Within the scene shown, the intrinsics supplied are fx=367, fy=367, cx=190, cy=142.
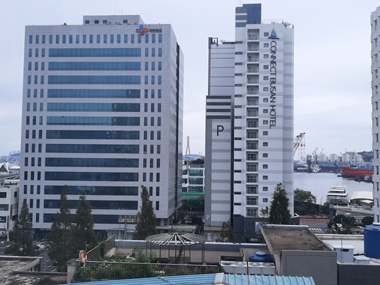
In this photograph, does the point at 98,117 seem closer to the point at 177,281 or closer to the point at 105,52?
the point at 105,52

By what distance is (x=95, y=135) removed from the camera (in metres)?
61.5

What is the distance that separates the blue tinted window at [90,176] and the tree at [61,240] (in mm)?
21511

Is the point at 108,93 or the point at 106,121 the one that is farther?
the point at 108,93

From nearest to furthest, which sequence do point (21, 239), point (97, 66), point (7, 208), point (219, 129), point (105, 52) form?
point (21, 239), point (219, 129), point (7, 208), point (97, 66), point (105, 52)

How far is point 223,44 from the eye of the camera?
6462 cm

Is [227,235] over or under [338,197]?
over

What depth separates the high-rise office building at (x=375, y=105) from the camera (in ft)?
124

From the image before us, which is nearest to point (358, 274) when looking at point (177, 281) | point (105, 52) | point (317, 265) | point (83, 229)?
point (317, 265)

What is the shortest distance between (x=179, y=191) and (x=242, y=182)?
74.2 feet

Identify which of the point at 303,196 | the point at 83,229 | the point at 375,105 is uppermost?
the point at 375,105

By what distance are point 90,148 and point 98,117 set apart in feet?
17.6

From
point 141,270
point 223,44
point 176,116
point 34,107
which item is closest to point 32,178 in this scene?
point 34,107

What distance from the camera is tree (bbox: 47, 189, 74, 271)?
34312mm

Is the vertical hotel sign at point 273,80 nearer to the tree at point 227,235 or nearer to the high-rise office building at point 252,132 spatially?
the high-rise office building at point 252,132
